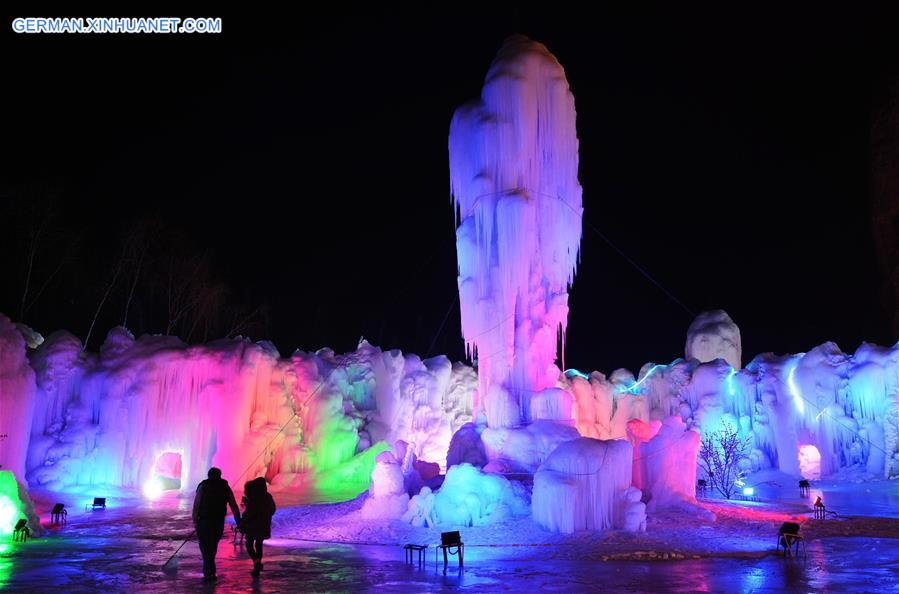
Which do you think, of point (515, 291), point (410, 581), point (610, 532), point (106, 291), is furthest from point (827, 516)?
point (106, 291)

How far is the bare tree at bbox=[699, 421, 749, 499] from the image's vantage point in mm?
24891

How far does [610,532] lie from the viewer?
13812 mm

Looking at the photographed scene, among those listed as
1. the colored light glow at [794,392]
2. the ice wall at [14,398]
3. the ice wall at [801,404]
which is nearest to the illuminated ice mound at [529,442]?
the ice wall at [801,404]


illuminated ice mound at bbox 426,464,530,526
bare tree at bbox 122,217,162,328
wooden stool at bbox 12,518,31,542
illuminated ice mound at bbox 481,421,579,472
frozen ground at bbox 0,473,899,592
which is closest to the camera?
frozen ground at bbox 0,473,899,592

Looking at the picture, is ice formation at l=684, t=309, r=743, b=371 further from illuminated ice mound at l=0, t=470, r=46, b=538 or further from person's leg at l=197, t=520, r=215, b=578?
person's leg at l=197, t=520, r=215, b=578

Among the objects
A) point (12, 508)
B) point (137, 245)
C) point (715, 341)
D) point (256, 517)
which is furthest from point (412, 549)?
point (715, 341)

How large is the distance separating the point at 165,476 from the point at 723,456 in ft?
69.6

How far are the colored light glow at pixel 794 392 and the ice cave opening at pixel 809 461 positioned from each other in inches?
72.6

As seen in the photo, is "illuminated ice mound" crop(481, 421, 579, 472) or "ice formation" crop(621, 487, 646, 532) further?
"illuminated ice mound" crop(481, 421, 579, 472)

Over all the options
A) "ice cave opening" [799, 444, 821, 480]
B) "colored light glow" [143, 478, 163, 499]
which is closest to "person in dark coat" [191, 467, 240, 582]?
"colored light glow" [143, 478, 163, 499]

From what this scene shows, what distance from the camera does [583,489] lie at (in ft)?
47.4

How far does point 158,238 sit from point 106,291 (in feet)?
13.3

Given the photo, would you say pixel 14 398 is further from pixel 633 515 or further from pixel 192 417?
pixel 633 515

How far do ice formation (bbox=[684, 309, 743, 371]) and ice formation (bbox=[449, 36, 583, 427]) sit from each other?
16018mm
